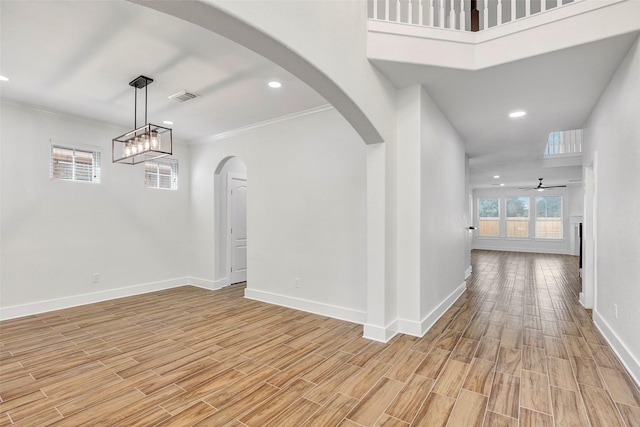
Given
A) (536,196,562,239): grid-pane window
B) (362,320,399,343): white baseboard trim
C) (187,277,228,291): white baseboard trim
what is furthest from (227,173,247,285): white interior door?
(536,196,562,239): grid-pane window

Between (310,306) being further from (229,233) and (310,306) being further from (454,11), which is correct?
(454,11)

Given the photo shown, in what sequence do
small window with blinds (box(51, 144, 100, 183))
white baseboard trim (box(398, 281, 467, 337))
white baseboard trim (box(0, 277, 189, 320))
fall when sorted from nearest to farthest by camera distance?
white baseboard trim (box(398, 281, 467, 337))
white baseboard trim (box(0, 277, 189, 320))
small window with blinds (box(51, 144, 100, 183))

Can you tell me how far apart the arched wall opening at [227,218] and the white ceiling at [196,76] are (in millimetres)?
1127

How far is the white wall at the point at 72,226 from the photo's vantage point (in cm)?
412

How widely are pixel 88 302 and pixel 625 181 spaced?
686cm

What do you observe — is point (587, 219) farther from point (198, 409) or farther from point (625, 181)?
point (198, 409)

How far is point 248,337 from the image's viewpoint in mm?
3377

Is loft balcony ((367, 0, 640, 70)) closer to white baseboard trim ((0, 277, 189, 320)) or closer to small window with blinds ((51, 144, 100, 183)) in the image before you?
small window with blinds ((51, 144, 100, 183))

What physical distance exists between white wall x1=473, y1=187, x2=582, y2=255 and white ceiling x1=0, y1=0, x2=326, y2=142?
11.6m

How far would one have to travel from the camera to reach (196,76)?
327 centimetres

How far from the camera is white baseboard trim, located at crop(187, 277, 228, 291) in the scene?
5645 mm

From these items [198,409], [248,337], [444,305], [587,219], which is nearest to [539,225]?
[587,219]

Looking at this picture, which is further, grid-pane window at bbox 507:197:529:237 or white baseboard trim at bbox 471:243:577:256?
grid-pane window at bbox 507:197:529:237

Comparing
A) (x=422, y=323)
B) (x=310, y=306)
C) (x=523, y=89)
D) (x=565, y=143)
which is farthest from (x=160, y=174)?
(x=565, y=143)
